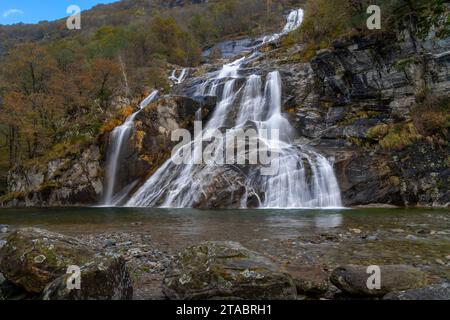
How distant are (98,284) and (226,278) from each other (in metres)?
1.57

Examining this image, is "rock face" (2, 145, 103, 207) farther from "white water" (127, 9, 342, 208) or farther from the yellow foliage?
"white water" (127, 9, 342, 208)

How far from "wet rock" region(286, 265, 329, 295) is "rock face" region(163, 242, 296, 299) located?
53 cm

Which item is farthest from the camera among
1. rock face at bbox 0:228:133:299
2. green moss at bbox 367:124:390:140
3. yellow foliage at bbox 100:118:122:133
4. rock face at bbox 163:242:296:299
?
yellow foliage at bbox 100:118:122:133

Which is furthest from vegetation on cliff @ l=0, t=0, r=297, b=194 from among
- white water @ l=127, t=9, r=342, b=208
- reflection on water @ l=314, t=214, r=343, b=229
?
reflection on water @ l=314, t=214, r=343, b=229

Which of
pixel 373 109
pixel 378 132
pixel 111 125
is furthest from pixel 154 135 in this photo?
pixel 378 132

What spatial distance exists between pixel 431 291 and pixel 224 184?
54.2 feet

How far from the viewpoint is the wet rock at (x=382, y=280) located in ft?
16.0

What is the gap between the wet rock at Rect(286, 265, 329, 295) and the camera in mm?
5211

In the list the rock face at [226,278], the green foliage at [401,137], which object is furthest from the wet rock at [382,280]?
the green foliage at [401,137]

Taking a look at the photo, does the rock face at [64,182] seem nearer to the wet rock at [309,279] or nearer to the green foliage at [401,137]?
the green foliage at [401,137]

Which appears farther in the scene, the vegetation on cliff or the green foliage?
the vegetation on cliff

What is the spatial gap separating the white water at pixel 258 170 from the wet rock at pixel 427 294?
14.7 metres

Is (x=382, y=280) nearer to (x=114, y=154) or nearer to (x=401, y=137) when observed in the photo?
(x=401, y=137)

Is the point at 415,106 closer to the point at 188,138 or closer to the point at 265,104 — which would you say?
the point at 265,104
